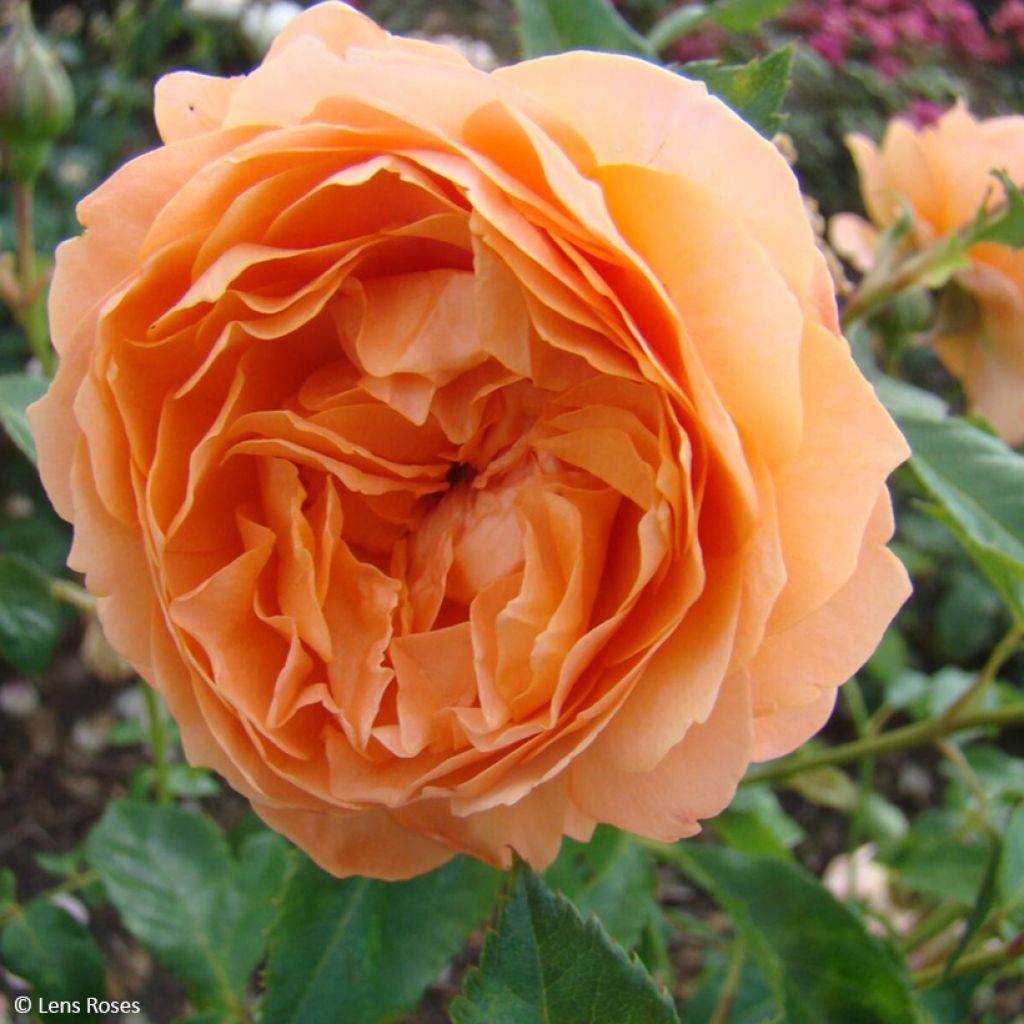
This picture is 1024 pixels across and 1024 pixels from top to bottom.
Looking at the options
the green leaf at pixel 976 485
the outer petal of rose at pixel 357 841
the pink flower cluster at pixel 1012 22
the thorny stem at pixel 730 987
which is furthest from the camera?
the pink flower cluster at pixel 1012 22

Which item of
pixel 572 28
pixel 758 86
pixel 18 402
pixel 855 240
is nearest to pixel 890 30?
pixel 855 240

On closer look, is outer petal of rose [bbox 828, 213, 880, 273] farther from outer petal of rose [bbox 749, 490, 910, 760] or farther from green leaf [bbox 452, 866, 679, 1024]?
green leaf [bbox 452, 866, 679, 1024]

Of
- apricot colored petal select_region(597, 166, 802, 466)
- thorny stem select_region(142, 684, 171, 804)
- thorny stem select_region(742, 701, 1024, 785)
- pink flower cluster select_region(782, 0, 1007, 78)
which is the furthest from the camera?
pink flower cluster select_region(782, 0, 1007, 78)

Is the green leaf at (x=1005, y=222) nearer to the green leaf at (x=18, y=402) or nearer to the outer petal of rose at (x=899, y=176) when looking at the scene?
the outer petal of rose at (x=899, y=176)

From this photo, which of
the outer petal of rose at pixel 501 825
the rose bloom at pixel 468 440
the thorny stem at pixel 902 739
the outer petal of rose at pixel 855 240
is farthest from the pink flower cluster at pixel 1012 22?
the outer petal of rose at pixel 501 825

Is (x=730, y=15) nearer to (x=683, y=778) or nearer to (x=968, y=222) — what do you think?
(x=968, y=222)

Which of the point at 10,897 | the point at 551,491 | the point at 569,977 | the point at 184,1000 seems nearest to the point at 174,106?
the point at 551,491

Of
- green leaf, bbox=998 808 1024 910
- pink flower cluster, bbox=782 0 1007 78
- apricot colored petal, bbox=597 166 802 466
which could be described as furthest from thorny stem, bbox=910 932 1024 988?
pink flower cluster, bbox=782 0 1007 78
